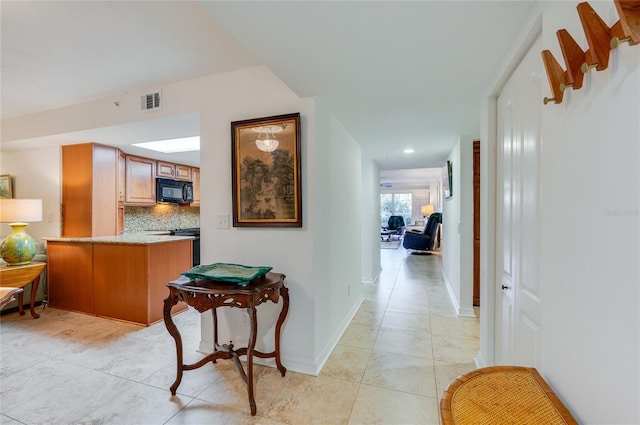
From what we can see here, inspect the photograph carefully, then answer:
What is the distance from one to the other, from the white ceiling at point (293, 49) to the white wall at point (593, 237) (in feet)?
1.36

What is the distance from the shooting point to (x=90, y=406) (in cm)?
168

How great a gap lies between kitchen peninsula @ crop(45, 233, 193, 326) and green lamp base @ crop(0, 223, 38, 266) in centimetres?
25

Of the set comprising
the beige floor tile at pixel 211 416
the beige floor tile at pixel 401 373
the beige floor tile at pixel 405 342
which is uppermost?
the beige floor tile at pixel 211 416

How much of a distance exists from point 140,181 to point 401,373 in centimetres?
429

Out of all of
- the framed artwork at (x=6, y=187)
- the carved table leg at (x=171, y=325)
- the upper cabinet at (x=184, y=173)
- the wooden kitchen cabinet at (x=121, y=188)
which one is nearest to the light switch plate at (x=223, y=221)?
the carved table leg at (x=171, y=325)

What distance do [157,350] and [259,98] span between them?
2.31 m

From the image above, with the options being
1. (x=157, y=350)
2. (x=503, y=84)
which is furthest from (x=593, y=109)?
(x=157, y=350)

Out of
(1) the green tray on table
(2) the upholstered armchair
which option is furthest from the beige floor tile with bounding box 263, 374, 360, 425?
(2) the upholstered armchair

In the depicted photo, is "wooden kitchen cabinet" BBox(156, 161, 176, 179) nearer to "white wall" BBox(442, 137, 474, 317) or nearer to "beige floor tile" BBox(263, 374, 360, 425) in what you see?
"beige floor tile" BBox(263, 374, 360, 425)

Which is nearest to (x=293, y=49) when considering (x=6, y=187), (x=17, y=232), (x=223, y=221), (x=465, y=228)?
(x=223, y=221)

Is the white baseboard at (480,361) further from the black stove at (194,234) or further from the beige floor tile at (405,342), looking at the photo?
the black stove at (194,234)

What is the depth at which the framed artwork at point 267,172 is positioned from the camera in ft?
6.57

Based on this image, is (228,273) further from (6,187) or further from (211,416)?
(6,187)

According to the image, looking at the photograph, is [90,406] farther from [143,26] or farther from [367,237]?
[367,237]
